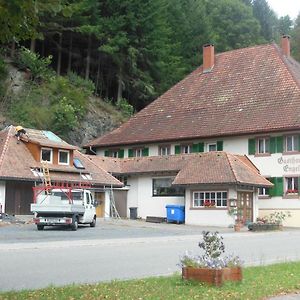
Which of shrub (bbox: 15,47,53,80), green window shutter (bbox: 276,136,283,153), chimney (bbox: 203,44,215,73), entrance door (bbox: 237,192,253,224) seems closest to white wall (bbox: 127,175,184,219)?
entrance door (bbox: 237,192,253,224)

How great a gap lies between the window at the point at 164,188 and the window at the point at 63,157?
6.62 m

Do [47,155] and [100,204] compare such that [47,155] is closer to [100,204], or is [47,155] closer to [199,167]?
[100,204]

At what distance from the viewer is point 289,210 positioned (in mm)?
41438

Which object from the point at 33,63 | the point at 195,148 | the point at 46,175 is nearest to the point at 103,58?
the point at 33,63

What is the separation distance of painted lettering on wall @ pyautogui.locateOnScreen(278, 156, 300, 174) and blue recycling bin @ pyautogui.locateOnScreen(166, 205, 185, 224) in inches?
311

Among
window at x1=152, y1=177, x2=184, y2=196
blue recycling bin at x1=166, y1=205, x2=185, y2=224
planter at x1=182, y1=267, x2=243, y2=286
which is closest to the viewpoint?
planter at x1=182, y1=267, x2=243, y2=286

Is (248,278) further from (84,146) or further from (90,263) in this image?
(84,146)

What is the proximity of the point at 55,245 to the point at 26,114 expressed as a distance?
2995cm

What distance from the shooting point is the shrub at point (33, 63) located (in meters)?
51.7

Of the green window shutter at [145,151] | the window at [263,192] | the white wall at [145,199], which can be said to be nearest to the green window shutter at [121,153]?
the green window shutter at [145,151]

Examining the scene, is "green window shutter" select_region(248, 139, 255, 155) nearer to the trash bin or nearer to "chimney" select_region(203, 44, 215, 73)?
the trash bin

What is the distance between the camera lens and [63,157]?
1642 inches

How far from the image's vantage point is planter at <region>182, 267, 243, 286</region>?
396 inches

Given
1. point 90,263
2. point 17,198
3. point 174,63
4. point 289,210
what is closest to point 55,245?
point 90,263
